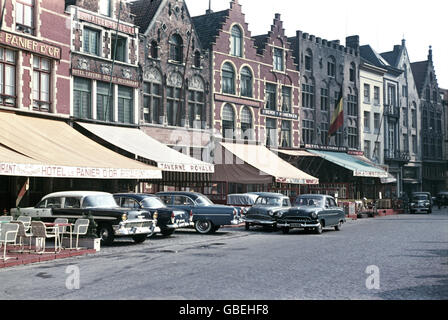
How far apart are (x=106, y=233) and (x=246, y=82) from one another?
77.0ft

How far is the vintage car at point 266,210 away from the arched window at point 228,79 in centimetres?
1365

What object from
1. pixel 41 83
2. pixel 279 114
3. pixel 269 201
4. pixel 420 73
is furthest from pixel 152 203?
pixel 420 73

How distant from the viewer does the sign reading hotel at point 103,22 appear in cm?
2739

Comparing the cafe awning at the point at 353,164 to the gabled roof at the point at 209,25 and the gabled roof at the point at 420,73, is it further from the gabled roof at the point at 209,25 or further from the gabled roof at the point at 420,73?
the gabled roof at the point at 420,73

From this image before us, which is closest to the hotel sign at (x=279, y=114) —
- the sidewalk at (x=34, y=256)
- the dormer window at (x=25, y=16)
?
the dormer window at (x=25, y=16)

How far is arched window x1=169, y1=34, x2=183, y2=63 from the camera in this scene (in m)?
33.2

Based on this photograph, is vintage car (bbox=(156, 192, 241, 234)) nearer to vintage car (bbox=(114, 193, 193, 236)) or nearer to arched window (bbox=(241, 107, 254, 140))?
vintage car (bbox=(114, 193, 193, 236))

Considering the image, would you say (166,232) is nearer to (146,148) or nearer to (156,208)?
(156,208)

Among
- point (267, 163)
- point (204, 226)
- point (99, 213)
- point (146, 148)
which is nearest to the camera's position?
point (99, 213)

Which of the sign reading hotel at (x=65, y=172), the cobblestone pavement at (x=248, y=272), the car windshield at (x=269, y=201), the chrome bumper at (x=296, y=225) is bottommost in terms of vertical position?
the cobblestone pavement at (x=248, y=272)

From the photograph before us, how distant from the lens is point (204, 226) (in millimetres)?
22531
